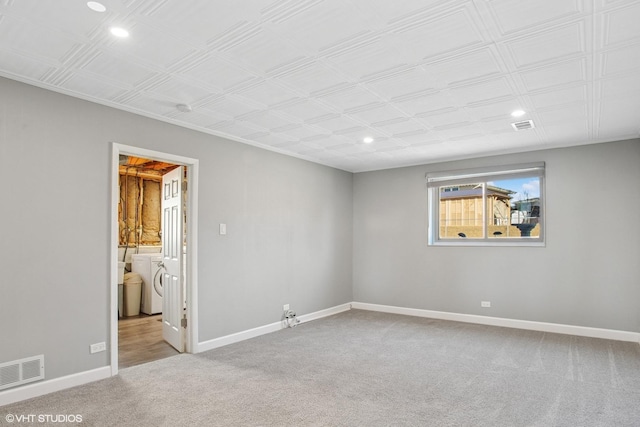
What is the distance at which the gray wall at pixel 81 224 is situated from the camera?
2926 millimetres

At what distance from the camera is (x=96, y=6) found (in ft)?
6.56

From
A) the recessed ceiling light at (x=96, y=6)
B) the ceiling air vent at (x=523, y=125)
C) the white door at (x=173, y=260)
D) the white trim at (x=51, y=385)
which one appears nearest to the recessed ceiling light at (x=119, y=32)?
the recessed ceiling light at (x=96, y=6)

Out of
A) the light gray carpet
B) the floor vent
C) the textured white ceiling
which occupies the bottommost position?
the light gray carpet

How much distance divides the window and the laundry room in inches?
156

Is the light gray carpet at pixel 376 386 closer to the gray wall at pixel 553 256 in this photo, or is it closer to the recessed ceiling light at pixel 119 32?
the gray wall at pixel 553 256

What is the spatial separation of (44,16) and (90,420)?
2583mm

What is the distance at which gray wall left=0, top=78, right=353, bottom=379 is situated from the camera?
293 centimetres

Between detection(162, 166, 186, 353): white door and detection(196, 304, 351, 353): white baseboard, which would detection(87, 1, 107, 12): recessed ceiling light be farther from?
detection(196, 304, 351, 353): white baseboard

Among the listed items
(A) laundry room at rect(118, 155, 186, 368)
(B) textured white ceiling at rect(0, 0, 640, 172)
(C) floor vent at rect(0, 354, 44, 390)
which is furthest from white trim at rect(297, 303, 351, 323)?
(C) floor vent at rect(0, 354, 44, 390)

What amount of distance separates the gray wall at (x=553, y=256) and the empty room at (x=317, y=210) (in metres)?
0.03

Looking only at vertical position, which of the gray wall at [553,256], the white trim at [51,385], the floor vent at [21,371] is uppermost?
the gray wall at [553,256]

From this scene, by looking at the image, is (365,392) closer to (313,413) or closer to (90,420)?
(313,413)

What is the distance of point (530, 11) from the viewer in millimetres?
2043

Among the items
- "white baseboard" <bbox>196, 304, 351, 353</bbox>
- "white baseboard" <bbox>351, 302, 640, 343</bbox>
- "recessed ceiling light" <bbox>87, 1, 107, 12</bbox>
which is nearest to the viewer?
"recessed ceiling light" <bbox>87, 1, 107, 12</bbox>
